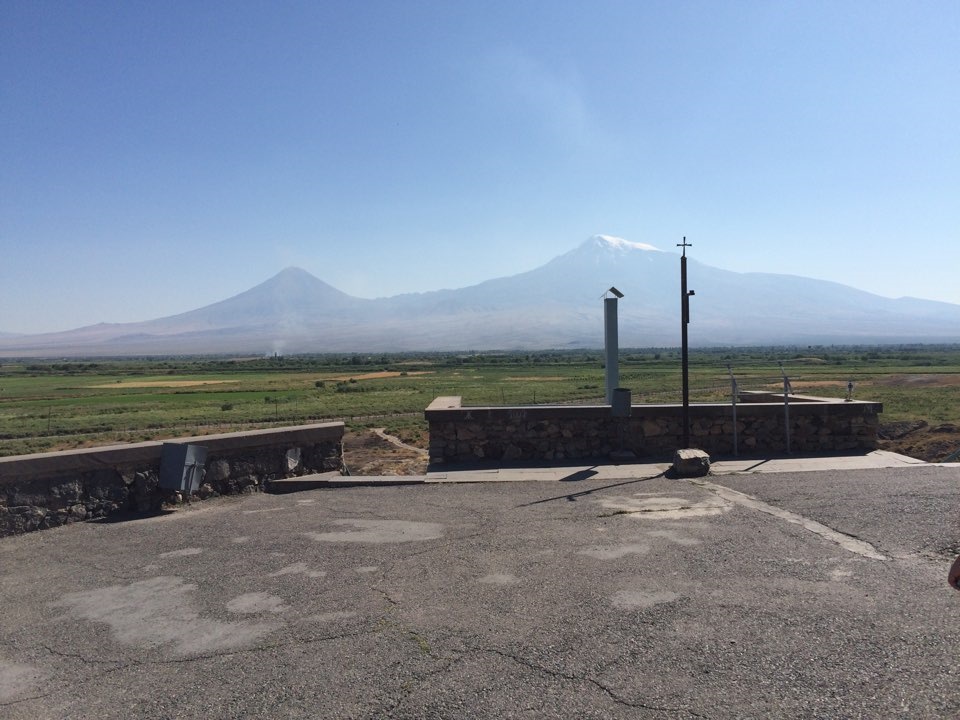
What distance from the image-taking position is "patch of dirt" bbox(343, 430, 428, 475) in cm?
1199

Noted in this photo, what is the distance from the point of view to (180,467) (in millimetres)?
7906

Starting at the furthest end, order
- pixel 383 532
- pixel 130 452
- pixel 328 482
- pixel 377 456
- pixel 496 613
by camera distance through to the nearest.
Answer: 1. pixel 377 456
2. pixel 328 482
3. pixel 130 452
4. pixel 383 532
5. pixel 496 613

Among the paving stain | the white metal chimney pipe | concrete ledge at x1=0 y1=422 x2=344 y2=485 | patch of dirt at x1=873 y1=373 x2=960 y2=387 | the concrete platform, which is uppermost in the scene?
the white metal chimney pipe

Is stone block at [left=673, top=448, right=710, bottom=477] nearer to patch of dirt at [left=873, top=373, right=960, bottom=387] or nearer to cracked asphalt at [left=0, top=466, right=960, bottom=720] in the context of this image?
cracked asphalt at [left=0, top=466, right=960, bottom=720]

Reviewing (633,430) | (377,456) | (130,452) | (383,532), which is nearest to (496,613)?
(383,532)

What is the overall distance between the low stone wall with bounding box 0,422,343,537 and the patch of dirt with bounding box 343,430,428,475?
2.10 metres

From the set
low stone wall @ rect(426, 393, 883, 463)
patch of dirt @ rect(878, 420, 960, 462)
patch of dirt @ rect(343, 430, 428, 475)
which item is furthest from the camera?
patch of dirt @ rect(878, 420, 960, 462)

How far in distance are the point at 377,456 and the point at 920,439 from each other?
1358 centimetres

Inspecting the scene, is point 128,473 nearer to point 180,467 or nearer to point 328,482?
point 180,467

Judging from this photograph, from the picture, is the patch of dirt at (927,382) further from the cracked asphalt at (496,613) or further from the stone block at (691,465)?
the cracked asphalt at (496,613)

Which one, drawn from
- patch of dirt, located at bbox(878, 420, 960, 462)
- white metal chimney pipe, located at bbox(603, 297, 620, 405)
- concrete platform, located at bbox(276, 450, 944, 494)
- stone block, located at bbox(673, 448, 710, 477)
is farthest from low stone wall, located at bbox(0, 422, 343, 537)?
patch of dirt, located at bbox(878, 420, 960, 462)

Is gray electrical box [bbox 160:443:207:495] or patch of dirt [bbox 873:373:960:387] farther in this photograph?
patch of dirt [bbox 873:373:960:387]

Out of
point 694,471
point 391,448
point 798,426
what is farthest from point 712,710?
point 391,448

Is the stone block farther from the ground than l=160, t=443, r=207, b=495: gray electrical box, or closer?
closer
